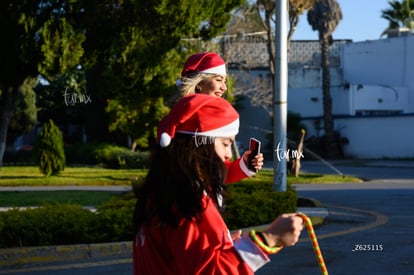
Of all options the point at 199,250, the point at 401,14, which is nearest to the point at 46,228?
the point at 199,250

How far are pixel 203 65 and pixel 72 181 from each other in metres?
20.3

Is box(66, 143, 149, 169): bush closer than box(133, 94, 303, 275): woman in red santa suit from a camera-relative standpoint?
No

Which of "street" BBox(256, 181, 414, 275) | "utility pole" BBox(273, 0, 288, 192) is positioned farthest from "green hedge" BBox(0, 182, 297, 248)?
"utility pole" BBox(273, 0, 288, 192)

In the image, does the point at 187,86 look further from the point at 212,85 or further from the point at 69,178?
the point at 69,178

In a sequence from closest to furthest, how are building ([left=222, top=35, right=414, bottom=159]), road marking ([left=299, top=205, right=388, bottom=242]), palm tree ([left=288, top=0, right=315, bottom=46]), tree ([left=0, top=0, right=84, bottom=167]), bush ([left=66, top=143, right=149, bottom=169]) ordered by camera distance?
road marking ([left=299, top=205, right=388, bottom=242])
tree ([left=0, top=0, right=84, bottom=167])
palm tree ([left=288, top=0, right=315, bottom=46])
bush ([left=66, top=143, right=149, bottom=169])
building ([left=222, top=35, right=414, bottom=159])

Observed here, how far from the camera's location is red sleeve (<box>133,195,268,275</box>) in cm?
268

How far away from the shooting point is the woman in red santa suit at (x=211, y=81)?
354 centimetres

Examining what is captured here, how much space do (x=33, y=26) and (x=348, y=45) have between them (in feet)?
116

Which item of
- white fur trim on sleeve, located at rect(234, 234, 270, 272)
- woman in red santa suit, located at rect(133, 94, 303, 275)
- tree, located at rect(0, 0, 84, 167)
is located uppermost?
tree, located at rect(0, 0, 84, 167)

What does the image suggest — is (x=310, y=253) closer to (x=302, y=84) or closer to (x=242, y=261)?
(x=242, y=261)

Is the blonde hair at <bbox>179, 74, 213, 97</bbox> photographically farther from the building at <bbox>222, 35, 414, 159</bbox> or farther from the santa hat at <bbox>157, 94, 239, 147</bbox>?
the building at <bbox>222, 35, 414, 159</bbox>

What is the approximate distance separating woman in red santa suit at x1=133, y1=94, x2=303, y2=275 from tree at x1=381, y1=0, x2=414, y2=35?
55.4 m

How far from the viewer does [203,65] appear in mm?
3670

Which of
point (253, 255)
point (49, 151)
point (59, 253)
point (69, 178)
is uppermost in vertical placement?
point (253, 255)
